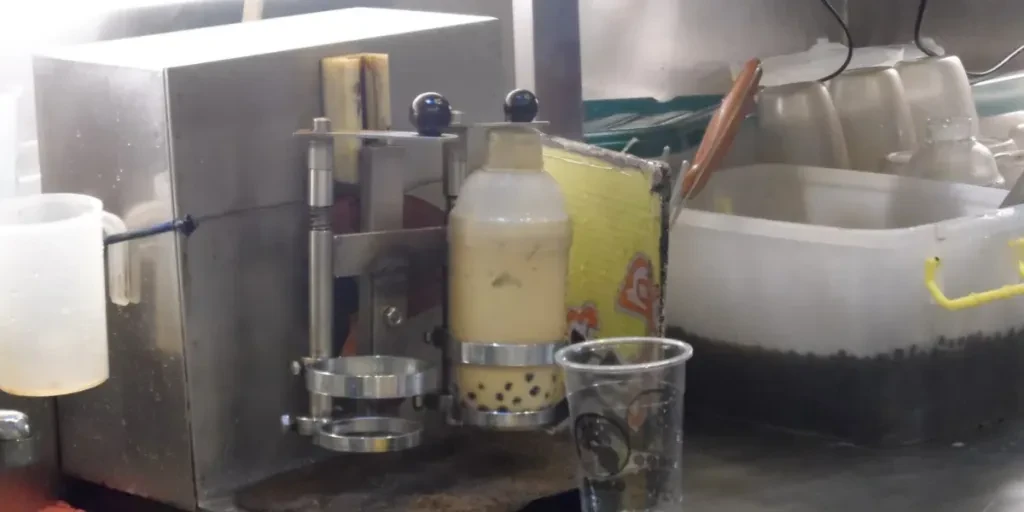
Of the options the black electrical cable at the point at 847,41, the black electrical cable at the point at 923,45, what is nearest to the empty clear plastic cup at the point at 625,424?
the black electrical cable at the point at 847,41

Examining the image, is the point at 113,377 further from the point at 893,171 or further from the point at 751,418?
the point at 893,171

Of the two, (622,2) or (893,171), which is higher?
(622,2)

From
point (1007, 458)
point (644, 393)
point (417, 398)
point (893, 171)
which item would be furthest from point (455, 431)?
point (893, 171)

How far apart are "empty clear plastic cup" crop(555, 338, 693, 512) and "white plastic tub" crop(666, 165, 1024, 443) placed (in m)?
0.24

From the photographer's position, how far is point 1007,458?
1.08m

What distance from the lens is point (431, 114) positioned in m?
0.92

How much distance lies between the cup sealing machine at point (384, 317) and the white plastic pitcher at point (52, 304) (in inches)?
6.0

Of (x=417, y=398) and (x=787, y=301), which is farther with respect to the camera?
(x=787, y=301)

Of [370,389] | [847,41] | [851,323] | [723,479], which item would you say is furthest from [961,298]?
[847,41]

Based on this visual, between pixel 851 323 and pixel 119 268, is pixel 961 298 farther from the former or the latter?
pixel 119 268

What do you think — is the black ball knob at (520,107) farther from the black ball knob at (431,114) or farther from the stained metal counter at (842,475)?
the stained metal counter at (842,475)

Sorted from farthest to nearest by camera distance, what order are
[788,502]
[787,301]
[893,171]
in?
[893,171] < [787,301] < [788,502]

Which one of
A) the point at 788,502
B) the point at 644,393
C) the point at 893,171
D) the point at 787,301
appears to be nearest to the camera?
the point at 644,393

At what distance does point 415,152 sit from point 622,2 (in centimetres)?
64
